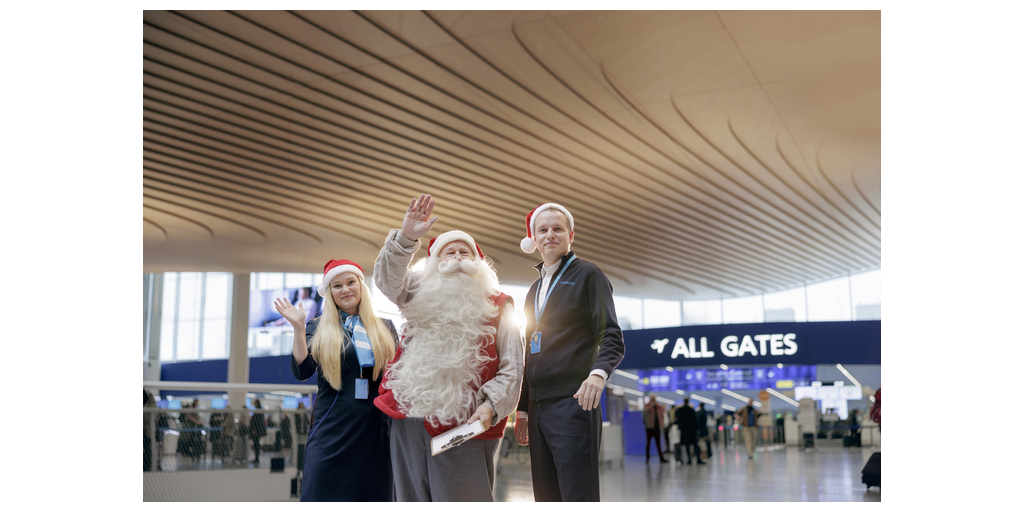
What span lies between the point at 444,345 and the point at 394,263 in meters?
0.37

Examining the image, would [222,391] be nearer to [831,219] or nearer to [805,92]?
[805,92]

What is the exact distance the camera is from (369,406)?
2.98 m

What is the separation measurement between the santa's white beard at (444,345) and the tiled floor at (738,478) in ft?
10.2

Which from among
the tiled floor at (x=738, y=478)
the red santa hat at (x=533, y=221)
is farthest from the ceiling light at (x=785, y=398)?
the red santa hat at (x=533, y=221)

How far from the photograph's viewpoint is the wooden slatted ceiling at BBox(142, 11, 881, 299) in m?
5.84

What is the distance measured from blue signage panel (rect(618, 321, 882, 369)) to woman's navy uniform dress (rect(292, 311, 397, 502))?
15.4 ft

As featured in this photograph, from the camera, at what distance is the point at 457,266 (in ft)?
9.16

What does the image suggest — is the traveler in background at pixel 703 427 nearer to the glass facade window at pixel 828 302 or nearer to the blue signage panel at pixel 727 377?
the blue signage panel at pixel 727 377

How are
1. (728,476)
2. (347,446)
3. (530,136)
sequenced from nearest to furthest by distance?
1. (347,446)
2. (728,476)
3. (530,136)

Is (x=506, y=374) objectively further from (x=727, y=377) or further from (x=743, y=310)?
(x=743, y=310)

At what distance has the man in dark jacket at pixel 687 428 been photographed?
7.72 metres

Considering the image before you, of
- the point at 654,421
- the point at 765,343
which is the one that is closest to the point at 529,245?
the point at 765,343

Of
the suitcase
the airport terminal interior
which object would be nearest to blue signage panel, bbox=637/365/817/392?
the airport terminal interior

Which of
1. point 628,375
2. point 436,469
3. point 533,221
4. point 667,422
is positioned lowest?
point 667,422
